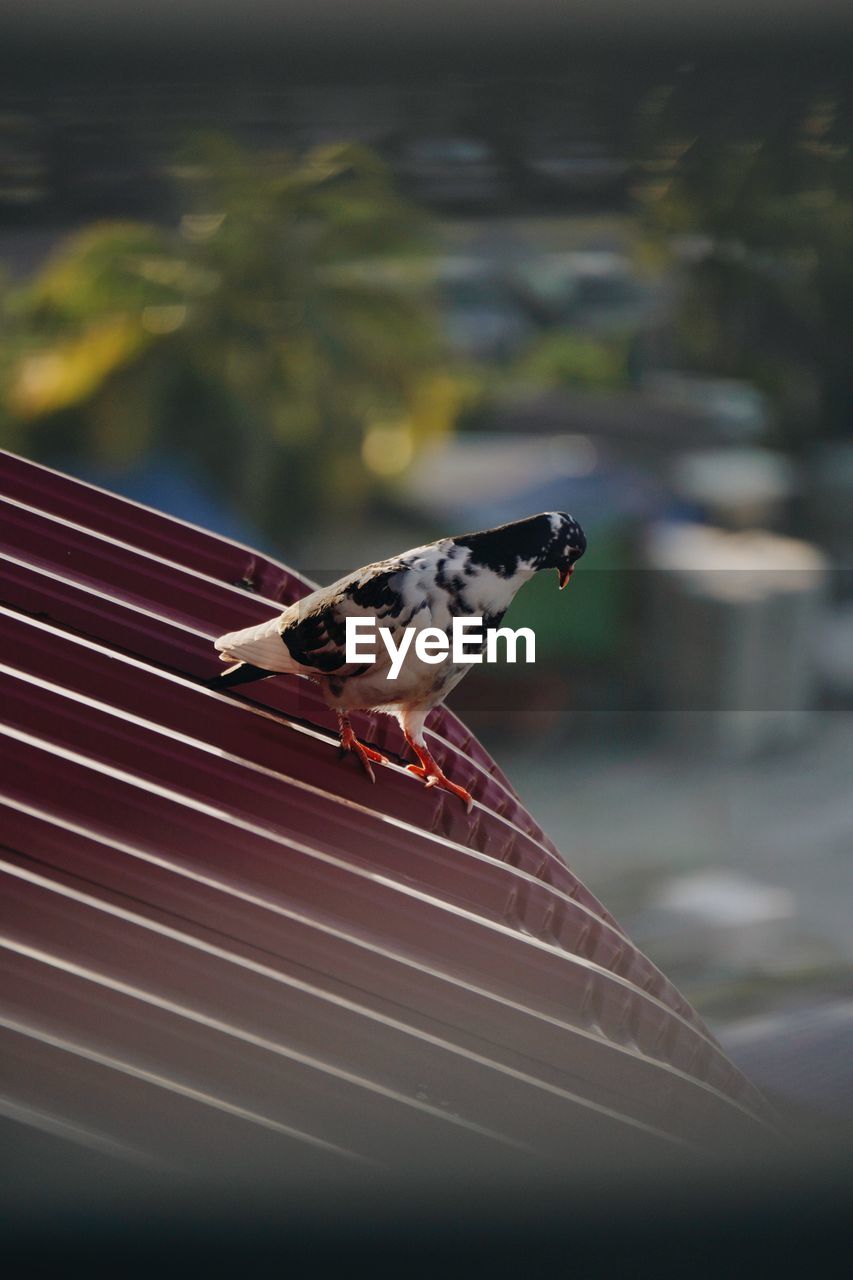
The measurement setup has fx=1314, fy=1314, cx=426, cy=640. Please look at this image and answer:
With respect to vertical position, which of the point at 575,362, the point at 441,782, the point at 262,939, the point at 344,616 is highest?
the point at 575,362

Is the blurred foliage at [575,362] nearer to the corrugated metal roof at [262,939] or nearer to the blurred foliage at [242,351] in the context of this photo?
the blurred foliage at [242,351]

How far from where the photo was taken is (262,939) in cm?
122

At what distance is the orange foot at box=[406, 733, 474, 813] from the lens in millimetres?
1473

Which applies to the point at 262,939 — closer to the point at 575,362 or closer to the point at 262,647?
the point at 262,647

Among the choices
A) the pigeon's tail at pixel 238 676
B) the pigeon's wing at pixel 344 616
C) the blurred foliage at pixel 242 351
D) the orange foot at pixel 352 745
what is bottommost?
the orange foot at pixel 352 745

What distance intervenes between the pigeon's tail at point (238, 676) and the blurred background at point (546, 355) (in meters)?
3.46

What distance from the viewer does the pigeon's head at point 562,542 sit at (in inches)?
54.6

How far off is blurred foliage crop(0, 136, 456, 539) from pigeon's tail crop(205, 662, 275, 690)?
427 cm

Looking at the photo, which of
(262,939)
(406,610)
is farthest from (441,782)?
(262,939)

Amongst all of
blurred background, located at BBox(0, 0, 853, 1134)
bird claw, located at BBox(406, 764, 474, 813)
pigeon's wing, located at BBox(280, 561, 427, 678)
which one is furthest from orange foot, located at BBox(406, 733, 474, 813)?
blurred background, located at BBox(0, 0, 853, 1134)

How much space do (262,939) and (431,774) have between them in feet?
1.11

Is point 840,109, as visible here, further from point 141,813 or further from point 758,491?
point 141,813

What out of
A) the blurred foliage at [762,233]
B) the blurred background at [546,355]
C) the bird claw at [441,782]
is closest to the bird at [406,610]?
the bird claw at [441,782]

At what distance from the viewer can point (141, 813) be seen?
1271 mm
